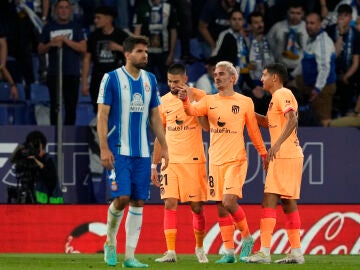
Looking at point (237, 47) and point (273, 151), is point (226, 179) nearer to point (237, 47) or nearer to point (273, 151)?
point (273, 151)

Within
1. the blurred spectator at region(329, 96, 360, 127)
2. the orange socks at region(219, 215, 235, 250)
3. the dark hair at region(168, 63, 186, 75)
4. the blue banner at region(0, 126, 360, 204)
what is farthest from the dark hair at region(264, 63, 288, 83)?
the blurred spectator at region(329, 96, 360, 127)

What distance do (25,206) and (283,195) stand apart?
196 inches

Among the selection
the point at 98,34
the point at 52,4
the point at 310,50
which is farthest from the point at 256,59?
the point at 52,4

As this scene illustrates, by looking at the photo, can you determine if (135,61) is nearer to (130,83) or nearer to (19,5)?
(130,83)

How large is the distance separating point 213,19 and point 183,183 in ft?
22.8

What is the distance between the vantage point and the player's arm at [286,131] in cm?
1304

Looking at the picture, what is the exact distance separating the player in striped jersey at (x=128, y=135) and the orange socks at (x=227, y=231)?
1810 mm

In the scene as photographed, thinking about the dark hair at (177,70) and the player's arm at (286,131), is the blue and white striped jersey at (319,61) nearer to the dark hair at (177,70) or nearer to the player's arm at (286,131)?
the dark hair at (177,70)

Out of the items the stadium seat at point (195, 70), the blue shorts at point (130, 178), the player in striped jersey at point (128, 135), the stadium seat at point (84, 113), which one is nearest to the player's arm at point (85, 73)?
the stadium seat at point (84, 113)

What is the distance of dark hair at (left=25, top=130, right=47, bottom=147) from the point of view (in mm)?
18062

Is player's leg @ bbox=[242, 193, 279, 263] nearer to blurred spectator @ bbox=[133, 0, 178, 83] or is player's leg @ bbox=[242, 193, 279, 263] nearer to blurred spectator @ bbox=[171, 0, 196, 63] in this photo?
blurred spectator @ bbox=[133, 0, 178, 83]

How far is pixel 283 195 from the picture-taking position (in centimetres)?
1338

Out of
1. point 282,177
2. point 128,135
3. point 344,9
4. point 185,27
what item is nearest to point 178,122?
point 282,177

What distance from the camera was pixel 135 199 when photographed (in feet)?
39.9
